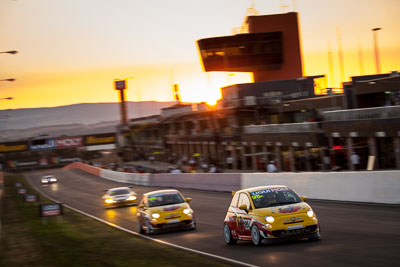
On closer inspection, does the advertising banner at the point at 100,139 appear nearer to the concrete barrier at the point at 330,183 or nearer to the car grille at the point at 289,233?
the concrete barrier at the point at 330,183

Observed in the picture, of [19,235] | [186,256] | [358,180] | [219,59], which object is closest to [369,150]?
[358,180]

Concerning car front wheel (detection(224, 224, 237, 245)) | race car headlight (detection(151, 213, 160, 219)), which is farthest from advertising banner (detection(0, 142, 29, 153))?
car front wheel (detection(224, 224, 237, 245))

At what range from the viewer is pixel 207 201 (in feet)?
Result: 103

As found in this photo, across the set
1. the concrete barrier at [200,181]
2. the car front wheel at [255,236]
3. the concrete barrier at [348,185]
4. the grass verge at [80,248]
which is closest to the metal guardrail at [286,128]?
the concrete barrier at [200,181]

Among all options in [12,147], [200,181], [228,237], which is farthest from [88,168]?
[228,237]

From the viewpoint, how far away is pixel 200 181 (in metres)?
42.2

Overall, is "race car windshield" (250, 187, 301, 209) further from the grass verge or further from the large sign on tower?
the large sign on tower

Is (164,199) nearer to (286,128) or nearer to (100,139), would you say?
(286,128)

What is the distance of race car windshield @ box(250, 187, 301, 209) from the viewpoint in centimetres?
1387

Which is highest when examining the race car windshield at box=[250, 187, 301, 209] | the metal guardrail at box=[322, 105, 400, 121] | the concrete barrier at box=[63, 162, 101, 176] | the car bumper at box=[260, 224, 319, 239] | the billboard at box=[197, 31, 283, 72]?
the billboard at box=[197, 31, 283, 72]

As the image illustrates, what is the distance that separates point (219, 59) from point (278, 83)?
8.57 m

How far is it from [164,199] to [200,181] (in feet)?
72.8

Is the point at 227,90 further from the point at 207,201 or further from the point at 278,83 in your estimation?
the point at 207,201

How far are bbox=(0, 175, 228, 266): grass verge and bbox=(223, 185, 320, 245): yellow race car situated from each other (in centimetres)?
142
